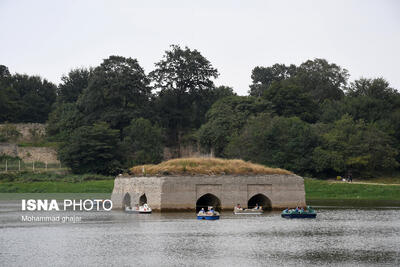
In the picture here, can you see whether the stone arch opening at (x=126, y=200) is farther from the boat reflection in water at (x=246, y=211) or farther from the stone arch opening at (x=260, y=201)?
the boat reflection in water at (x=246, y=211)

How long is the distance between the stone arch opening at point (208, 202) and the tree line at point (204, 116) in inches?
950

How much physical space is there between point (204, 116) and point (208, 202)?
48492 mm

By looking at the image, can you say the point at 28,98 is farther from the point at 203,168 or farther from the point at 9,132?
the point at 203,168

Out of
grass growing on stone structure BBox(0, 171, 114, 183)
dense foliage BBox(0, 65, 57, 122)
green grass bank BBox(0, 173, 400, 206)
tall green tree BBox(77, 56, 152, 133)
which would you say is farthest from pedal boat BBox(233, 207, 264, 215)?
dense foliage BBox(0, 65, 57, 122)

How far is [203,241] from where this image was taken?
42562 mm

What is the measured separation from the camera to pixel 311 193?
8381 centimetres

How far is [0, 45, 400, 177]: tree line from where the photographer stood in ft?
304

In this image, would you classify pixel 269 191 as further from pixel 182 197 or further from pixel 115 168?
pixel 115 168

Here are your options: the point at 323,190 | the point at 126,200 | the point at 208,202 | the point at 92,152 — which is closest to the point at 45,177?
the point at 92,152

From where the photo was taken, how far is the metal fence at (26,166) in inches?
3884

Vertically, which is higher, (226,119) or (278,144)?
(226,119)

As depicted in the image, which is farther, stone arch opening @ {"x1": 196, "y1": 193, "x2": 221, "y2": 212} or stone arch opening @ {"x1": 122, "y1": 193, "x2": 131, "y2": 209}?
stone arch opening @ {"x1": 122, "y1": 193, "x2": 131, "y2": 209}

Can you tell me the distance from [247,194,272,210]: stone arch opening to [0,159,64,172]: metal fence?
40447mm

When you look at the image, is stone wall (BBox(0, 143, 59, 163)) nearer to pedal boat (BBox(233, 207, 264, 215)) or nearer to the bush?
the bush
